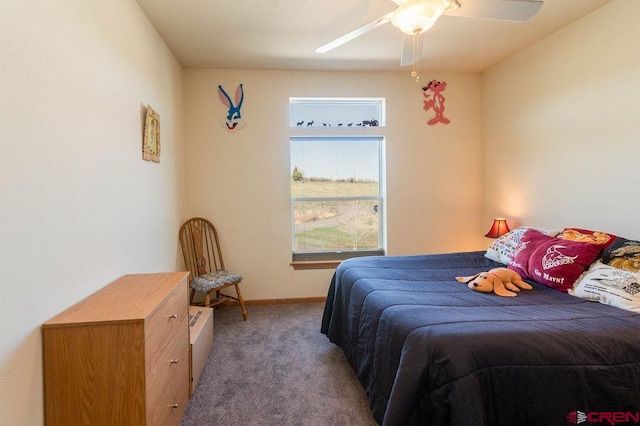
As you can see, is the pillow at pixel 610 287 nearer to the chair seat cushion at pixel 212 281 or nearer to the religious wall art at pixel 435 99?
the religious wall art at pixel 435 99

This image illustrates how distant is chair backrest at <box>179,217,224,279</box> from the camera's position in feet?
10.2

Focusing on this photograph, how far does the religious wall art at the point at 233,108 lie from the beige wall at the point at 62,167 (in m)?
1.11

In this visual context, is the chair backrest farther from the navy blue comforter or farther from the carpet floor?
the navy blue comforter

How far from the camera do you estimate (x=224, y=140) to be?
331cm

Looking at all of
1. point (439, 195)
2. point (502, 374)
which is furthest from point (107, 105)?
point (439, 195)

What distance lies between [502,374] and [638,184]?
189cm

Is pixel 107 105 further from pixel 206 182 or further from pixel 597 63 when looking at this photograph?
pixel 597 63

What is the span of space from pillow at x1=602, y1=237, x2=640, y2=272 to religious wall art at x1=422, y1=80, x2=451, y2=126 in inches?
83.8

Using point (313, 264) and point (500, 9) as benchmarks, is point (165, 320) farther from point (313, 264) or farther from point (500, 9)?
point (500, 9)

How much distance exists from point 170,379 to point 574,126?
3.40 meters

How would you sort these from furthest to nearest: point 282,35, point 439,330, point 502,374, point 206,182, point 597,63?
point 206,182 → point 282,35 → point 597,63 → point 439,330 → point 502,374

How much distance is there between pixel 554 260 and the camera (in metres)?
1.98

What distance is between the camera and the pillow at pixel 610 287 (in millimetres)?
1558

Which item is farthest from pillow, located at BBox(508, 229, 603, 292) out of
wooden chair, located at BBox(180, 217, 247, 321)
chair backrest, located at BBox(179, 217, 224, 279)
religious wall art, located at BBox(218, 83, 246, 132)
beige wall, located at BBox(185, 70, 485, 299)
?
religious wall art, located at BBox(218, 83, 246, 132)
